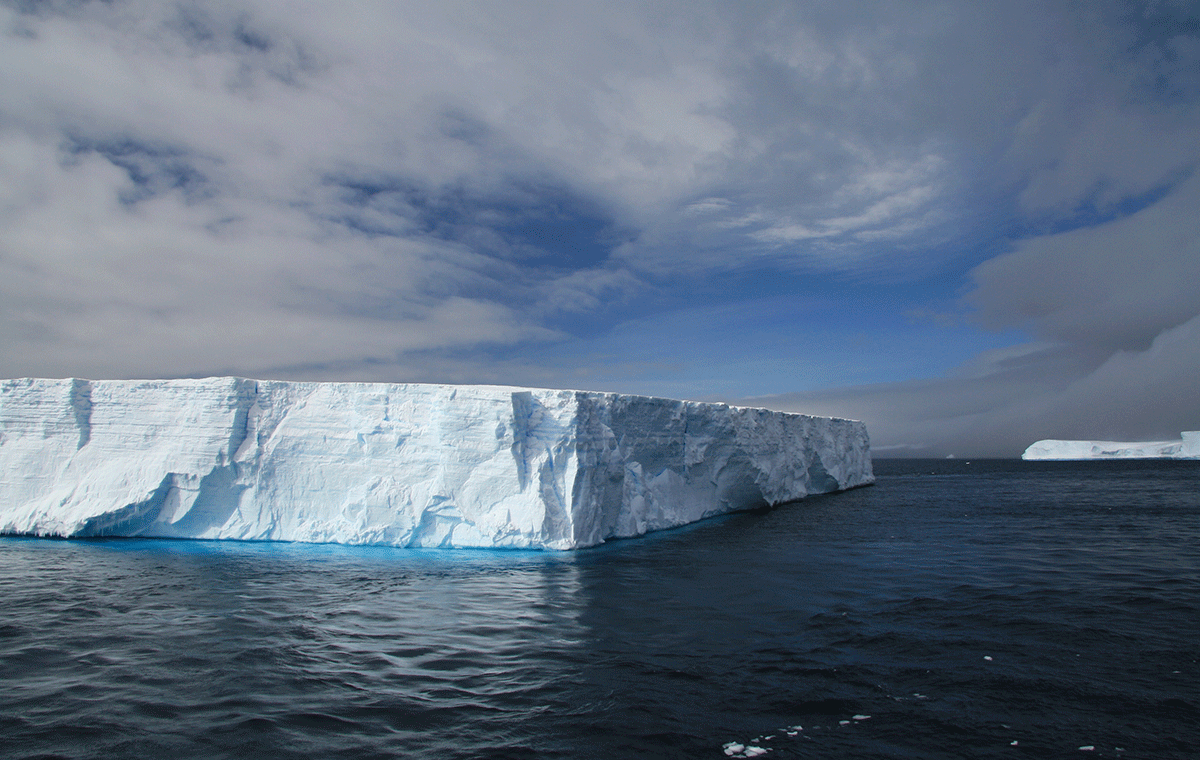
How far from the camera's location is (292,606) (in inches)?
406

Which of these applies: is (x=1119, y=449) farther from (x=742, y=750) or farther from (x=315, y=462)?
(x=742, y=750)

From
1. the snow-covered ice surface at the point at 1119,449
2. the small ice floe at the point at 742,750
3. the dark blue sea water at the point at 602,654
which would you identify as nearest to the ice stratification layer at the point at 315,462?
the dark blue sea water at the point at 602,654

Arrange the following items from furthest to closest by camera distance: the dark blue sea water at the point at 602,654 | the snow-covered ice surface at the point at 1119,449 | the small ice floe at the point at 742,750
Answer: the snow-covered ice surface at the point at 1119,449 < the dark blue sea water at the point at 602,654 < the small ice floe at the point at 742,750

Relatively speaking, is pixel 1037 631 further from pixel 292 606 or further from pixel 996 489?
pixel 996 489

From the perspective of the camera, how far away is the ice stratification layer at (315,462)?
16438 mm

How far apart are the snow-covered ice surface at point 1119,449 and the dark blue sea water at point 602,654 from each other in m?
84.3

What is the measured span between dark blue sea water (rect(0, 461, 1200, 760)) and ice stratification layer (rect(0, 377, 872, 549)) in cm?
176

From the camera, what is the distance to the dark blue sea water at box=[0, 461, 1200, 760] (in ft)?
18.9

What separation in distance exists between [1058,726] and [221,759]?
7.94 m

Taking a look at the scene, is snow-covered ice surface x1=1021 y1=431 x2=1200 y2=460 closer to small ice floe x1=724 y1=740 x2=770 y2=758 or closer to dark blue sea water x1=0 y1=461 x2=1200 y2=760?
dark blue sea water x1=0 y1=461 x2=1200 y2=760

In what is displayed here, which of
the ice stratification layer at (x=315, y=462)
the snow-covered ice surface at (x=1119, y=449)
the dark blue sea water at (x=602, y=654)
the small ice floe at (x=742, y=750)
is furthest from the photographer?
the snow-covered ice surface at (x=1119, y=449)

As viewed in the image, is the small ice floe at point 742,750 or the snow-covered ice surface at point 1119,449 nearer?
the small ice floe at point 742,750

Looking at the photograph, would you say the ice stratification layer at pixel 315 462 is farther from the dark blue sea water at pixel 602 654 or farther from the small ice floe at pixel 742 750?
the small ice floe at pixel 742 750

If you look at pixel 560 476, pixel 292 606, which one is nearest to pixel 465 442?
pixel 560 476
